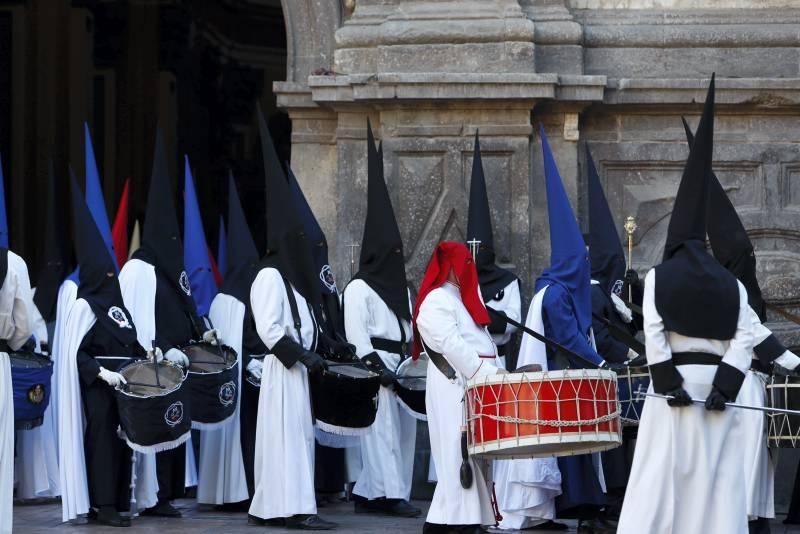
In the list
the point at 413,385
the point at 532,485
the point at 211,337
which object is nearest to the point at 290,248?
the point at 211,337

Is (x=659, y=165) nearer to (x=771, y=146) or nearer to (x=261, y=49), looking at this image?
(x=771, y=146)

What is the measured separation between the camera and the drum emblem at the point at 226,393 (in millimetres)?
12016

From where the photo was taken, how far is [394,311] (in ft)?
41.1

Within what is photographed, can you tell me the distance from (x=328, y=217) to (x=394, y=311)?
171 cm

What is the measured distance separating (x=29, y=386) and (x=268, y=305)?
1.72 metres

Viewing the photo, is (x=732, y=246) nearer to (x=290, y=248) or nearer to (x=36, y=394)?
(x=290, y=248)

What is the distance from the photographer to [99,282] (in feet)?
38.2

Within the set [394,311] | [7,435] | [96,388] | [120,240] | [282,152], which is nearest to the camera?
[7,435]

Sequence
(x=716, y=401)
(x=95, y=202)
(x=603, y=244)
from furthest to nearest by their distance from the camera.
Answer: (x=95, y=202), (x=603, y=244), (x=716, y=401)

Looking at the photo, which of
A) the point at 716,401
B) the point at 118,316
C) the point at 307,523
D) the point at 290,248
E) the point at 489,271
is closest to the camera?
the point at 716,401

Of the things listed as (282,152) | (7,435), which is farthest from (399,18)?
(282,152)

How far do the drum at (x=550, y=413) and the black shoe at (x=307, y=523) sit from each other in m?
1.93

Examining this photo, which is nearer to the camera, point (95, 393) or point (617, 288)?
point (95, 393)

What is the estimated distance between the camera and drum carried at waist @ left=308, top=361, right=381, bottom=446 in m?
11.5
